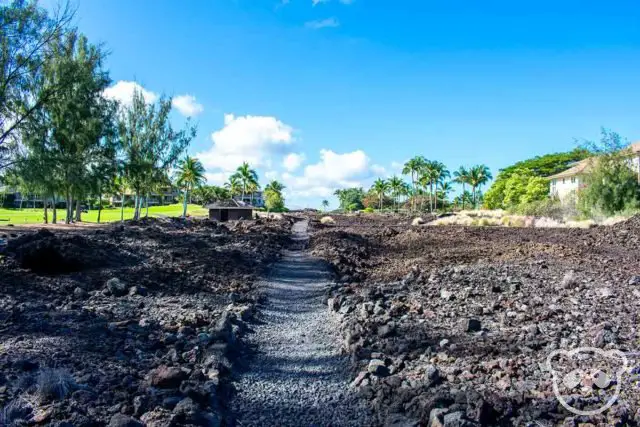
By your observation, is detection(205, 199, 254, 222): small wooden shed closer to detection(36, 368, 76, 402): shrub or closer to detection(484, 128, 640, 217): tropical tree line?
detection(484, 128, 640, 217): tropical tree line

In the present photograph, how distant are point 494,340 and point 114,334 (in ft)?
17.1

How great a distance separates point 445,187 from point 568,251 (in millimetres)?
81086

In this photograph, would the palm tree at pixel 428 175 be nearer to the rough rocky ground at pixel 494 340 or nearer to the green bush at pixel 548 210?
the green bush at pixel 548 210

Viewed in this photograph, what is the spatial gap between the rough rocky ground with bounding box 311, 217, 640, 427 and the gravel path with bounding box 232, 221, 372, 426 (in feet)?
0.91

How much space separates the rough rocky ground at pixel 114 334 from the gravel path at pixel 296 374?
323 mm

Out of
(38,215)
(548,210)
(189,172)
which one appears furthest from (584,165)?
(38,215)

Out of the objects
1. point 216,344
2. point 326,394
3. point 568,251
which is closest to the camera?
point 326,394

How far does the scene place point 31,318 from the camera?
6699 millimetres

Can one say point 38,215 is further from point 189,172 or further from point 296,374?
point 296,374

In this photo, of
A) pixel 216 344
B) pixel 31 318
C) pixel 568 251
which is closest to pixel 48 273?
pixel 31 318

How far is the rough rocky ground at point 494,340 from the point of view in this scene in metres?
4.39

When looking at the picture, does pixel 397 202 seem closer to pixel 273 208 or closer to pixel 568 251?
pixel 273 208

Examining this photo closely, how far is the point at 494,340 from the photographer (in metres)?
6.27

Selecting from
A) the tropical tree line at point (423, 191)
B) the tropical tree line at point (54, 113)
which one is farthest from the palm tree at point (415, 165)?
the tropical tree line at point (54, 113)
